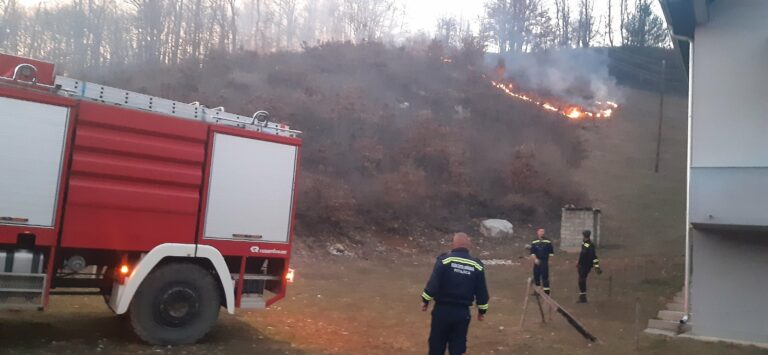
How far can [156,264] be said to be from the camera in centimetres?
691

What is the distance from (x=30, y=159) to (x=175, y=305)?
2330 mm

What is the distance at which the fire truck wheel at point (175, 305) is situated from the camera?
6855 mm

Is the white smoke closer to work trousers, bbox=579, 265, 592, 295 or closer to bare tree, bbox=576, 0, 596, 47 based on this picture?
bare tree, bbox=576, 0, 596, 47

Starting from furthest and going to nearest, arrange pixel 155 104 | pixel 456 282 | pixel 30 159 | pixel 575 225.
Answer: pixel 575 225
pixel 155 104
pixel 30 159
pixel 456 282

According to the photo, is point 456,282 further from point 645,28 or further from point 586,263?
point 645,28

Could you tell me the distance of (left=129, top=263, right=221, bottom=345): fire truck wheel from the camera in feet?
22.5

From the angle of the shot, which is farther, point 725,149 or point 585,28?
point 585,28

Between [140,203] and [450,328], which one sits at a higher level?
[140,203]

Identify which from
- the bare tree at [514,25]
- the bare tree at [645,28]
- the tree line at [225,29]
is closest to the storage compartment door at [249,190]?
the tree line at [225,29]

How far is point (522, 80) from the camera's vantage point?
42.5 meters

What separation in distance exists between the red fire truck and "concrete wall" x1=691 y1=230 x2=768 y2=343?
6.63 meters

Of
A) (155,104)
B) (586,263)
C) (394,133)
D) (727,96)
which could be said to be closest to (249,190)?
(155,104)

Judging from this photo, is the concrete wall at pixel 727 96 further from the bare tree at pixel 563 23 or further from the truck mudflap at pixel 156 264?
the bare tree at pixel 563 23

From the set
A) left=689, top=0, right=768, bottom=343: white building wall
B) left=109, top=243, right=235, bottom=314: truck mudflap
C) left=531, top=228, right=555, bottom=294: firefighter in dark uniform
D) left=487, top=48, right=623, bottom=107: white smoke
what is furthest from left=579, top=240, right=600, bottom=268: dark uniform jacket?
left=487, top=48, right=623, bottom=107: white smoke
